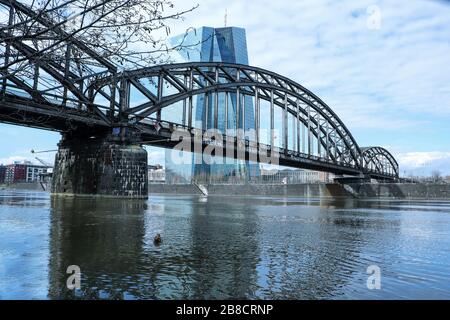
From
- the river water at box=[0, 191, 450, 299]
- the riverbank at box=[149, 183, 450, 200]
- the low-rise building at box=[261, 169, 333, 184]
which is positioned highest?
the low-rise building at box=[261, 169, 333, 184]

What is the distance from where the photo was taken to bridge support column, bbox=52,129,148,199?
1650 inches

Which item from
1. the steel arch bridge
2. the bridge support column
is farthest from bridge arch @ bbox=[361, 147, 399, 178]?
the bridge support column

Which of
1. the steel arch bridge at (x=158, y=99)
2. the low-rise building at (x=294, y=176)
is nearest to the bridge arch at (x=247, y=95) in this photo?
the steel arch bridge at (x=158, y=99)

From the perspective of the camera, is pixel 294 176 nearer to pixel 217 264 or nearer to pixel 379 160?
pixel 379 160

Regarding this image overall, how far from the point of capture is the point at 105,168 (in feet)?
141

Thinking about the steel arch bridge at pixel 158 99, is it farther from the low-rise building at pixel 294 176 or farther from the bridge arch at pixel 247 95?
the low-rise building at pixel 294 176

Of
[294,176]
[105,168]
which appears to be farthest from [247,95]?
[294,176]

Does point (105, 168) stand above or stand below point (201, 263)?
above

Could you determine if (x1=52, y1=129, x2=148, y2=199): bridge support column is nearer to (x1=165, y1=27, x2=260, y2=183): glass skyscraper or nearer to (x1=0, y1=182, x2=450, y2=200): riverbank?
(x1=165, y1=27, x2=260, y2=183): glass skyscraper

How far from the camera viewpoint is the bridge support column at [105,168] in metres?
41.9

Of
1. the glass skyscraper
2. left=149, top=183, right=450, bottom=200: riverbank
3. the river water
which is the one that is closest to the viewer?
the river water
